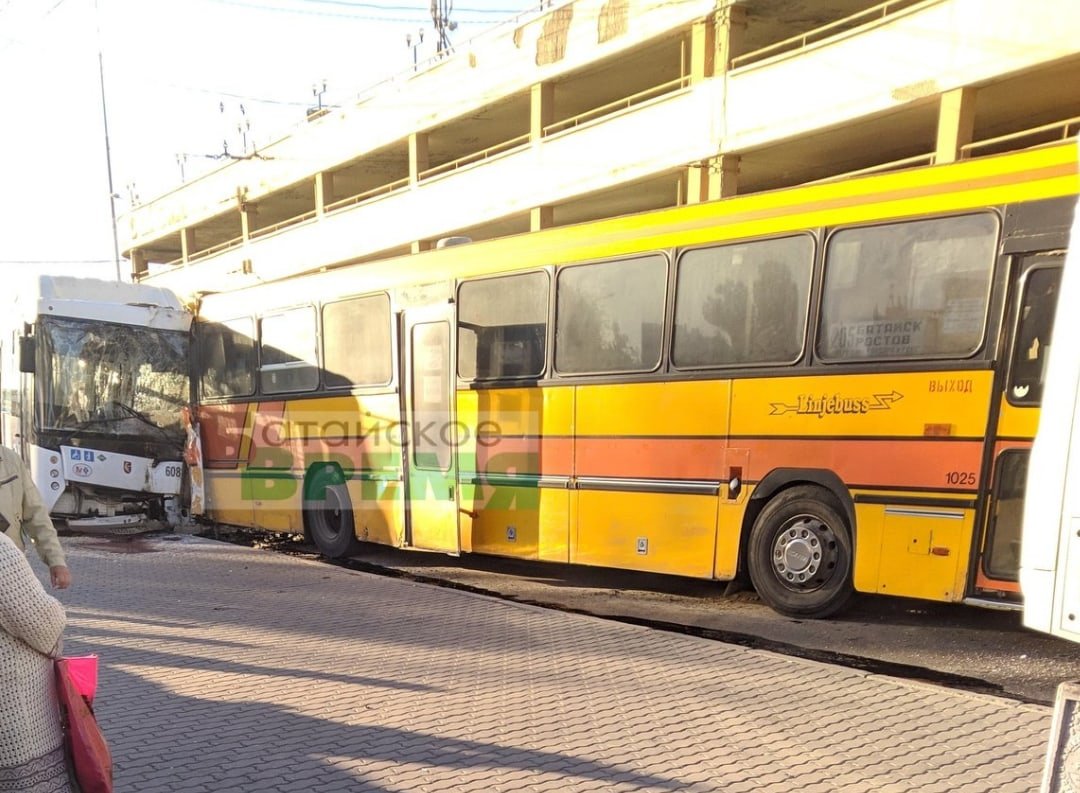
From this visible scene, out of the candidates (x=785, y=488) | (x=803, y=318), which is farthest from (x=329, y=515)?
(x=803, y=318)

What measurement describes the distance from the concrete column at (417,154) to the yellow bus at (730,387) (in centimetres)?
1677

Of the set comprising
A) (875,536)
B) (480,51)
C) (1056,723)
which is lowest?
(875,536)

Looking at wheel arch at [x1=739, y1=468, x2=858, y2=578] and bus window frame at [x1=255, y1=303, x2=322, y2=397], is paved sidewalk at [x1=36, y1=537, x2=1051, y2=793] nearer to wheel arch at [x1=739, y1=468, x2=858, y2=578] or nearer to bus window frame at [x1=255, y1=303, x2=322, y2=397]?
wheel arch at [x1=739, y1=468, x2=858, y2=578]

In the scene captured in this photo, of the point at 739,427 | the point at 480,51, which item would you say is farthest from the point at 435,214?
the point at 739,427

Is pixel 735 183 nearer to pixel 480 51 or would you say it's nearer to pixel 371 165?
pixel 480 51

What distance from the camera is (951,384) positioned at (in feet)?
18.2

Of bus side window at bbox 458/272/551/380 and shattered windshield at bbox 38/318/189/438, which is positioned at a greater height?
bus side window at bbox 458/272/551/380

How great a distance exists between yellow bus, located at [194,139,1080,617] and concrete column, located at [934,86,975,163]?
9681 mm

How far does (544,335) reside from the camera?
25.0 ft

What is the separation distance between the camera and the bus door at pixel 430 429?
26.8ft

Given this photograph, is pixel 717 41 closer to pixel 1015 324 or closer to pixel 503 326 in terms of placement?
pixel 503 326

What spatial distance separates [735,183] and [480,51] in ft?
32.4

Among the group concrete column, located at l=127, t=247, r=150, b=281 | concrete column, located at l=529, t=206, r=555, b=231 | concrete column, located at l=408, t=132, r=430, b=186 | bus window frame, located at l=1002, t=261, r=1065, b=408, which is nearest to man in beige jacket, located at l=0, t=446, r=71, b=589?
bus window frame, located at l=1002, t=261, r=1065, b=408

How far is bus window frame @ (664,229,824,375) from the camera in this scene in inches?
244
